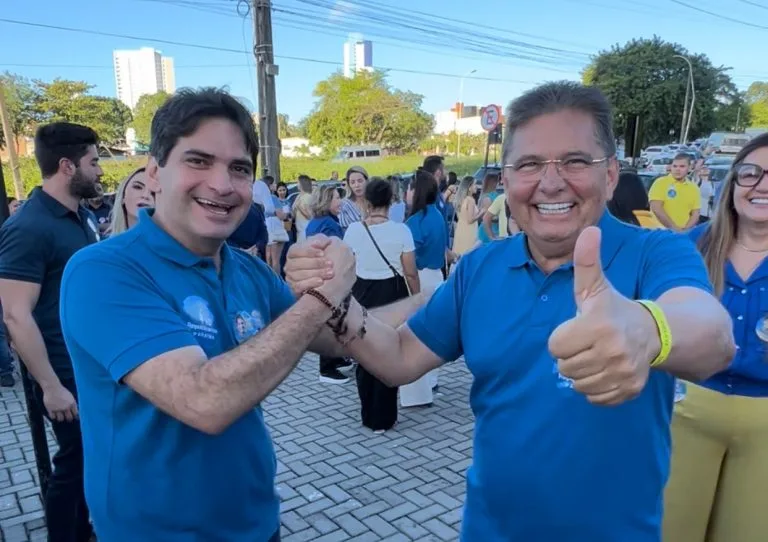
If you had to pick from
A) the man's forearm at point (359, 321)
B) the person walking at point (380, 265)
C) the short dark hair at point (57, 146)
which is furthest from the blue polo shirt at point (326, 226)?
the man's forearm at point (359, 321)

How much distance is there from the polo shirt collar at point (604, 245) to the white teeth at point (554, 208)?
12 cm

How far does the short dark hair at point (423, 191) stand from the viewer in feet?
18.0

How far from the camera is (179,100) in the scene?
165cm

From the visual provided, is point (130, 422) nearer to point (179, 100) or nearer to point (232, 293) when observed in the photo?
point (232, 293)

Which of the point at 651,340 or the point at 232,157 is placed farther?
the point at 232,157

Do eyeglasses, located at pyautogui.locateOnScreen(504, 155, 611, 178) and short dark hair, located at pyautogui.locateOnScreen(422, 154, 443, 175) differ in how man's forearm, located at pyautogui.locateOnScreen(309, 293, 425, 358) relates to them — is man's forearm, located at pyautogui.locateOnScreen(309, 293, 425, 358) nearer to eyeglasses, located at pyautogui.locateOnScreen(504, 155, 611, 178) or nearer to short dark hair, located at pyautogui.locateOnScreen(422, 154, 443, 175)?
eyeglasses, located at pyautogui.locateOnScreen(504, 155, 611, 178)

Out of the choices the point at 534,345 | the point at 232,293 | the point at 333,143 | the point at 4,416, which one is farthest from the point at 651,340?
the point at 333,143

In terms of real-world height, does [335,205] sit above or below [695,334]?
below

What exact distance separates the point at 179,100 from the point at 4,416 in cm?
491

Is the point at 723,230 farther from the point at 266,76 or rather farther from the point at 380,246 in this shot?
the point at 266,76

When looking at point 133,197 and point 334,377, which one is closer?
point 133,197

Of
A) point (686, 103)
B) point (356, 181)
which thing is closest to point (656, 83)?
point (686, 103)

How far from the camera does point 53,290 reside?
9.29 feet

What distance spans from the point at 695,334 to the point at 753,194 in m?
1.64
